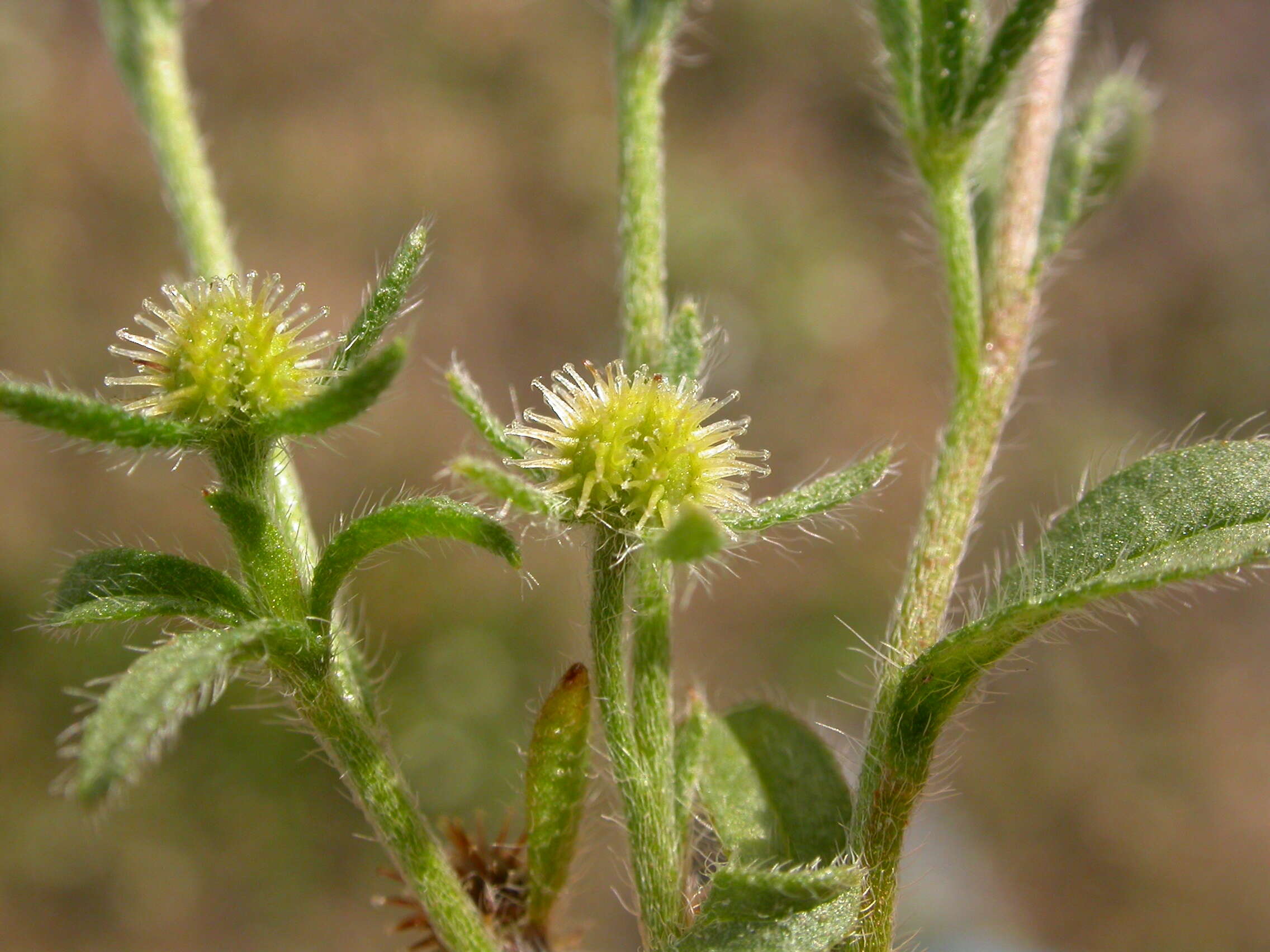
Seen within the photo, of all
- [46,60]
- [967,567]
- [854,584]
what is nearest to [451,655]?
[854,584]

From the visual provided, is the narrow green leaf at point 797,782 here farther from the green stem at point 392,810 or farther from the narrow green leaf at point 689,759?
the green stem at point 392,810

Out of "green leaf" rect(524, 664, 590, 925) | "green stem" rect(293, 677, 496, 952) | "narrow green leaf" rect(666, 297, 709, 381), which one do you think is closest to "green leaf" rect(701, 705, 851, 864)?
"green leaf" rect(524, 664, 590, 925)

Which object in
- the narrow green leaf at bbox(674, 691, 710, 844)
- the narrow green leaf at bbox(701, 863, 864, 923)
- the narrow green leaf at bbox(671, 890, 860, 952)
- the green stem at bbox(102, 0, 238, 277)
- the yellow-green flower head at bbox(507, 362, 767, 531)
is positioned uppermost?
the green stem at bbox(102, 0, 238, 277)

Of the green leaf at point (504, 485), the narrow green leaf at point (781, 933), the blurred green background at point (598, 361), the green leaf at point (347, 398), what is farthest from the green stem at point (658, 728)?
the blurred green background at point (598, 361)

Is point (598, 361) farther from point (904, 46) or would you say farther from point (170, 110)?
point (904, 46)

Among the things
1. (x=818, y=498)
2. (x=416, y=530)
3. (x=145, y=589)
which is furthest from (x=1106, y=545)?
(x=145, y=589)

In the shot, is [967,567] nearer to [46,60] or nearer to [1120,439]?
[1120,439]

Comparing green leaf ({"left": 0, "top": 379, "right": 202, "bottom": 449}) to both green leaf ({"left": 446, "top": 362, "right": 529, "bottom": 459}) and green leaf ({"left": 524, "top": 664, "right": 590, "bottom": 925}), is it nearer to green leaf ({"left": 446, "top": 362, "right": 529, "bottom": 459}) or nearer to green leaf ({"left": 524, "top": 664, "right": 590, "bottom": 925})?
green leaf ({"left": 446, "top": 362, "right": 529, "bottom": 459})

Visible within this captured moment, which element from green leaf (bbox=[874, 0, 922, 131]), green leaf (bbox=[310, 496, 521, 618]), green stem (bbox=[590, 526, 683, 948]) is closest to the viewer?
green leaf (bbox=[310, 496, 521, 618])
